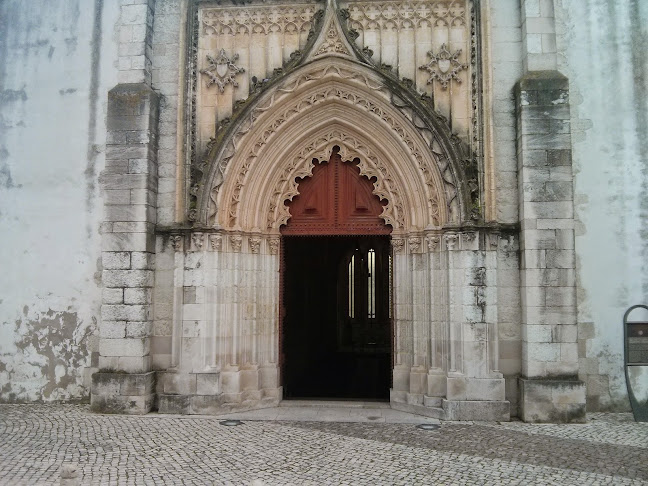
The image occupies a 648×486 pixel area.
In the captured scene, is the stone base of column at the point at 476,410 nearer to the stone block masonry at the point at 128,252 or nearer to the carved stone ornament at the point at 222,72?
the stone block masonry at the point at 128,252

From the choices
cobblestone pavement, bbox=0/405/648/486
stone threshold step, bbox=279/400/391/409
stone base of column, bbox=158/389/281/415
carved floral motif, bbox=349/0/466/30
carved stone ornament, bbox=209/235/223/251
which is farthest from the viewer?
stone threshold step, bbox=279/400/391/409

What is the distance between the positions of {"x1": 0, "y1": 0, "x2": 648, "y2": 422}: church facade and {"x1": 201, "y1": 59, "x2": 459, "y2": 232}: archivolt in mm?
33

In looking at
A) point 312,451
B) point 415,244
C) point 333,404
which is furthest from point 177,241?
point 312,451

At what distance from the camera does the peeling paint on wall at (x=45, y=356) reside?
8.91 metres

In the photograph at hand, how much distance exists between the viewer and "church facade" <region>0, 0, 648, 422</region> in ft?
26.6

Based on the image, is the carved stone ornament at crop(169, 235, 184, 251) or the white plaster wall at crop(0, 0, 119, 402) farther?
the white plaster wall at crop(0, 0, 119, 402)

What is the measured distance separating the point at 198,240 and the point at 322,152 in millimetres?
2494

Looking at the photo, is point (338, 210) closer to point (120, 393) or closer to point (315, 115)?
point (315, 115)

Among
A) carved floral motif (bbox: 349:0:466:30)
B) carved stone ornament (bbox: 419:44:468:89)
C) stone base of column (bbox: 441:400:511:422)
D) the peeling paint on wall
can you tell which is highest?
carved floral motif (bbox: 349:0:466:30)

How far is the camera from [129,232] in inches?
336

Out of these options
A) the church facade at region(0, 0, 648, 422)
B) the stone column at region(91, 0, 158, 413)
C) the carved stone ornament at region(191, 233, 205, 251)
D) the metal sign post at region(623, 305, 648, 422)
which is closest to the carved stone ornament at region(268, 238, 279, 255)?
the church facade at region(0, 0, 648, 422)

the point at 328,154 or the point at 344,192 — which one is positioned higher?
the point at 328,154

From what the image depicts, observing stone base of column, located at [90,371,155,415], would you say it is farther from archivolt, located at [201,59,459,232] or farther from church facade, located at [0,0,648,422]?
archivolt, located at [201,59,459,232]

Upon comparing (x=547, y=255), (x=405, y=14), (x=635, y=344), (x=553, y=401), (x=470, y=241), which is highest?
(x=405, y=14)
